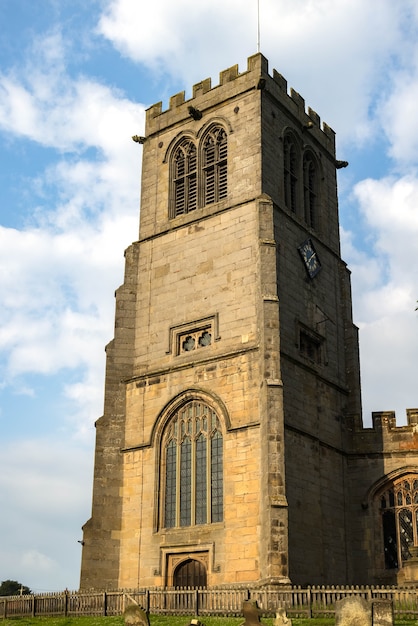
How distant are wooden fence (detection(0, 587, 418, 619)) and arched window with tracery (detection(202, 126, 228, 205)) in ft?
53.0

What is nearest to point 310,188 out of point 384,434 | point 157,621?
point 384,434

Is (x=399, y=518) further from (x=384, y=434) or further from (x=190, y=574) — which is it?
(x=190, y=574)

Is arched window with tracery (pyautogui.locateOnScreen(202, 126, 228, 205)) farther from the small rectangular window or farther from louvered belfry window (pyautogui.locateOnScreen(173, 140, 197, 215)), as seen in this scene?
the small rectangular window

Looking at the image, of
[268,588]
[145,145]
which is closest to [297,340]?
[268,588]

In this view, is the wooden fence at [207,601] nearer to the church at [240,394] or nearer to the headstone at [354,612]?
the church at [240,394]

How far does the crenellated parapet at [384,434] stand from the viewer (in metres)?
31.4

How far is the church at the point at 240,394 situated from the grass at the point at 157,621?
10.7 ft

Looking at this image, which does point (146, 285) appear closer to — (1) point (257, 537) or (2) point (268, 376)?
(2) point (268, 376)

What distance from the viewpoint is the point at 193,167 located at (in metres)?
35.5

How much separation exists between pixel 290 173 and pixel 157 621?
19.9 m

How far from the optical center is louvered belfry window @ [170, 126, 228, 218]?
3422cm

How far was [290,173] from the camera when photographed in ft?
115

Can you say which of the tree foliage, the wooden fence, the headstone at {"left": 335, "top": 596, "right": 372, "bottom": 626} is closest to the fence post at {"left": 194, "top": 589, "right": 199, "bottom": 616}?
the wooden fence

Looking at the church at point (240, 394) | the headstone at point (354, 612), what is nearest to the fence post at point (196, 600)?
the church at point (240, 394)
